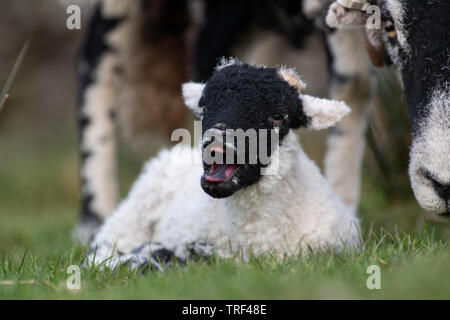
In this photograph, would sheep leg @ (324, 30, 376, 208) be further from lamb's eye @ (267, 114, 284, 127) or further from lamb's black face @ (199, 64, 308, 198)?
lamb's eye @ (267, 114, 284, 127)

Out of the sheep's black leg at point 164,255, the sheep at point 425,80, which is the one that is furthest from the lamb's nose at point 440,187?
the sheep's black leg at point 164,255

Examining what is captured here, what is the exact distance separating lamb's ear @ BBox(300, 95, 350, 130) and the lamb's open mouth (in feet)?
1.44

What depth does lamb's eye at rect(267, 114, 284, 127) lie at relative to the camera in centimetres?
303

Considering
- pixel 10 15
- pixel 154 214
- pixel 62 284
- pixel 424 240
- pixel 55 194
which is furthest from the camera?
pixel 10 15

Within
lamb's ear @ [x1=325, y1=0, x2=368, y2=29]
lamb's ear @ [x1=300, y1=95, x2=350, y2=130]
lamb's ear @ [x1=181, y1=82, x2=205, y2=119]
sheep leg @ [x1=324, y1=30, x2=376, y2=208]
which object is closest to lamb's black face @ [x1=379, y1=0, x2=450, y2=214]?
lamb's ear @ [x1=325, y1=0, x2=368, y2=29]

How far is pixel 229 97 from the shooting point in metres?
3.00

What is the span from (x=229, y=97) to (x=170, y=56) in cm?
310

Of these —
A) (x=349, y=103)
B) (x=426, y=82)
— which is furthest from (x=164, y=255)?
(x=349, y=103)

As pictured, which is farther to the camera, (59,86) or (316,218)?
(59,86)

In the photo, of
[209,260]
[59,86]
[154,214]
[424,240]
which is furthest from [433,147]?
[59,86]

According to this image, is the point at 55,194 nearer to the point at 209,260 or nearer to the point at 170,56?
the point at 170,56

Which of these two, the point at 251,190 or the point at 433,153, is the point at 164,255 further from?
the point at 433,153

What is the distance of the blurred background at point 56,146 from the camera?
5.32 m

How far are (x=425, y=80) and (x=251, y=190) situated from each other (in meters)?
0.93
